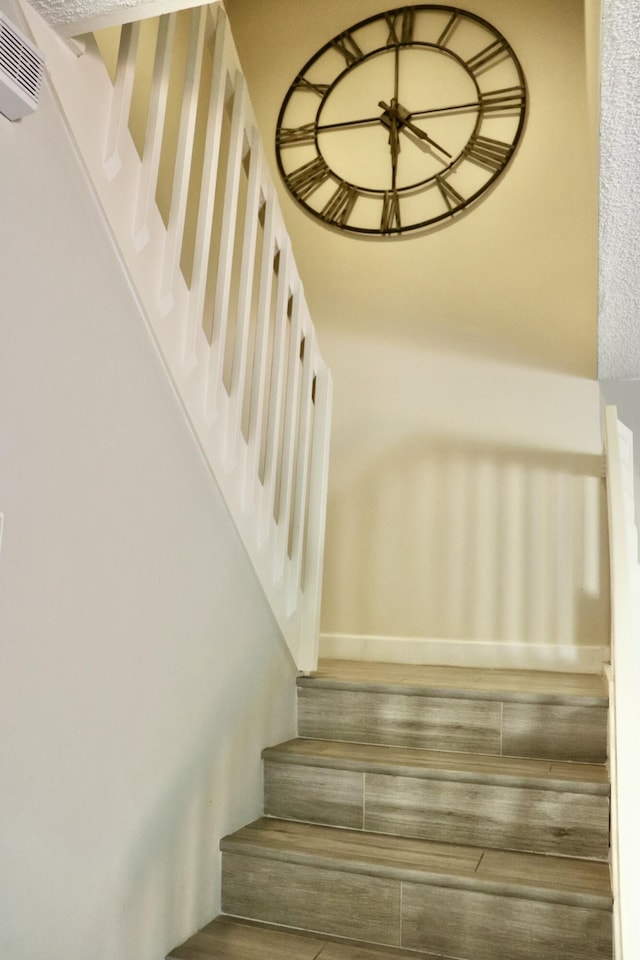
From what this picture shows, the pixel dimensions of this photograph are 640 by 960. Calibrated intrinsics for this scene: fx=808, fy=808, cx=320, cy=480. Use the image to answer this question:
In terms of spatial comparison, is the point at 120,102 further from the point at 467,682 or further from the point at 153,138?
the point at 467,682

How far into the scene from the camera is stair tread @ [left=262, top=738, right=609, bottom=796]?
2043mm

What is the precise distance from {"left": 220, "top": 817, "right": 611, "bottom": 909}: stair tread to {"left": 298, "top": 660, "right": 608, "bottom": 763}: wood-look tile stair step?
332 millimetres

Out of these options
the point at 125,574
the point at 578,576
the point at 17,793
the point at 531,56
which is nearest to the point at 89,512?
the point at 125,574

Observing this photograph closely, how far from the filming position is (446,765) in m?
2.18

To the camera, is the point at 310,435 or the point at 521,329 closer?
the point at 310,435

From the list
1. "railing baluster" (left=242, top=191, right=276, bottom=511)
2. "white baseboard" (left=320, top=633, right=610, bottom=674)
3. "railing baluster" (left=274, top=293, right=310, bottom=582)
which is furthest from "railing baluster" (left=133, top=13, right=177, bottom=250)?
"white baseboard" (left=320, top=633, right=610, bottom=674)

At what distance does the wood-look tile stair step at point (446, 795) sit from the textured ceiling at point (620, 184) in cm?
131

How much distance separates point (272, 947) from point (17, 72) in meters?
1.90

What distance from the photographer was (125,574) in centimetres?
174

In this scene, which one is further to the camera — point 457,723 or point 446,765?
point 457,723

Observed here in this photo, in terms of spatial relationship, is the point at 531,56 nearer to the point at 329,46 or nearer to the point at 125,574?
the point at 329,46

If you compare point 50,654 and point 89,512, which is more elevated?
point 89,512

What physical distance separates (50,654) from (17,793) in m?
0.24

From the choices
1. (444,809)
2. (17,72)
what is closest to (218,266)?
(17,72)
